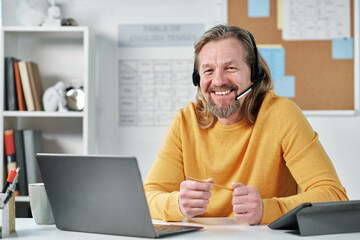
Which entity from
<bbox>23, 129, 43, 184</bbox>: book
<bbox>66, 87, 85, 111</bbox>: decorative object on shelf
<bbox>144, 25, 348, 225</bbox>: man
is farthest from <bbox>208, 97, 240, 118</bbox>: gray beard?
<bbox>23, 129, 43, 184</bbox>: book

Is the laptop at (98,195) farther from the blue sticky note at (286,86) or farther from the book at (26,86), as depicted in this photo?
the blue sticky note at (286,86)

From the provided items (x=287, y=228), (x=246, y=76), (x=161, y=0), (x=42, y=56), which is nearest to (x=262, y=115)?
(x=246, y=76)

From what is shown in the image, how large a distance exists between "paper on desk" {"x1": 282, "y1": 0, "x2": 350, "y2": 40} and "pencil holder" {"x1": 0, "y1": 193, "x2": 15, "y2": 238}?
84.4 inches

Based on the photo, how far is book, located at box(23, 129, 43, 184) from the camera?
2703mm

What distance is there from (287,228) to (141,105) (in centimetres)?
193

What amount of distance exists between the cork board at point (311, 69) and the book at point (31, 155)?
56.8 inches

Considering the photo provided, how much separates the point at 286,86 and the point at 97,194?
2.02 meters

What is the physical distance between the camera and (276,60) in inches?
112

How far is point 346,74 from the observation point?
9.26ft

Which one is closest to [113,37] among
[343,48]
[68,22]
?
[68,22]

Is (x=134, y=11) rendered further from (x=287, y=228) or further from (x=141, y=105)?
(x=287, y=228)

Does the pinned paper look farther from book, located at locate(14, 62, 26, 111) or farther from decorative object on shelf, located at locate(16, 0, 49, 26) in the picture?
book, located at locate(14, 62, 26, 111)

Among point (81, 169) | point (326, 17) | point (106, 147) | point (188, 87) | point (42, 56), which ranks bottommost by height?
point (106, 147)

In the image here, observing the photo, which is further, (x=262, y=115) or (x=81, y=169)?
(x=262, y=115)
